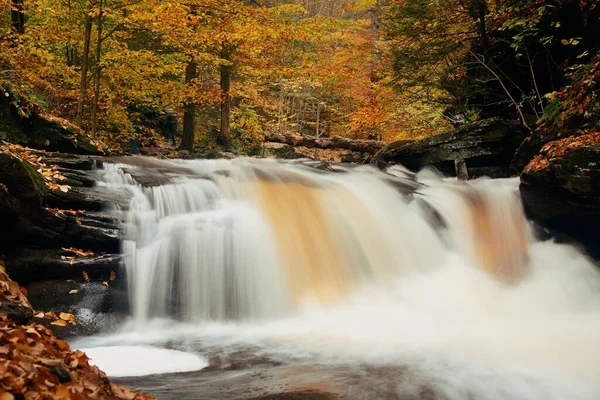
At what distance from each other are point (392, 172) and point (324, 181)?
329cm

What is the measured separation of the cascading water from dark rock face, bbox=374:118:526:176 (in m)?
1.40

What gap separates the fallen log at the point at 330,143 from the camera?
54.7ft

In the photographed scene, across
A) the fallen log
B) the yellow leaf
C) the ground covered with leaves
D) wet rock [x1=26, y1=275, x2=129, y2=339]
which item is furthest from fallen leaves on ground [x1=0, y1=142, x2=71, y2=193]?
the fallen log

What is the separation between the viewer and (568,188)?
7.16m

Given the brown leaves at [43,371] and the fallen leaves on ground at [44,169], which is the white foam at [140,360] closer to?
the brown leaves at [43,371]

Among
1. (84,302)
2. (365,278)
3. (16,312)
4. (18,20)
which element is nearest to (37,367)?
(16,312)

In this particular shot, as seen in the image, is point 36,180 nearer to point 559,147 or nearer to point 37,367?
point 37,367

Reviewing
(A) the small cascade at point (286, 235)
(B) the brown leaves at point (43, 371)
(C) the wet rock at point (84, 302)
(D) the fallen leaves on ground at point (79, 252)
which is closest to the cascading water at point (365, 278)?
(A) the small cascade at point (286, 235)

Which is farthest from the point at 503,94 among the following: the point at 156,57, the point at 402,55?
the point at 156,57

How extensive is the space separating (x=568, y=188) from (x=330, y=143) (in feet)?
34.6

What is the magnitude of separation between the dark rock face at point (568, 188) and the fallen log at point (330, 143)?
8603 millimetres

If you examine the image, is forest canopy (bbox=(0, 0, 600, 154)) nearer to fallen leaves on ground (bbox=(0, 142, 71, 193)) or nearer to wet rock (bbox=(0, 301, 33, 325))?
fallen leaves on ground (bbox=(0, 142, 71, 193))

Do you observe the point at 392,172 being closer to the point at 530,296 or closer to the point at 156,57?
the point at 530,296

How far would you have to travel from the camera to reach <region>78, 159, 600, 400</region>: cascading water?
4.72m
